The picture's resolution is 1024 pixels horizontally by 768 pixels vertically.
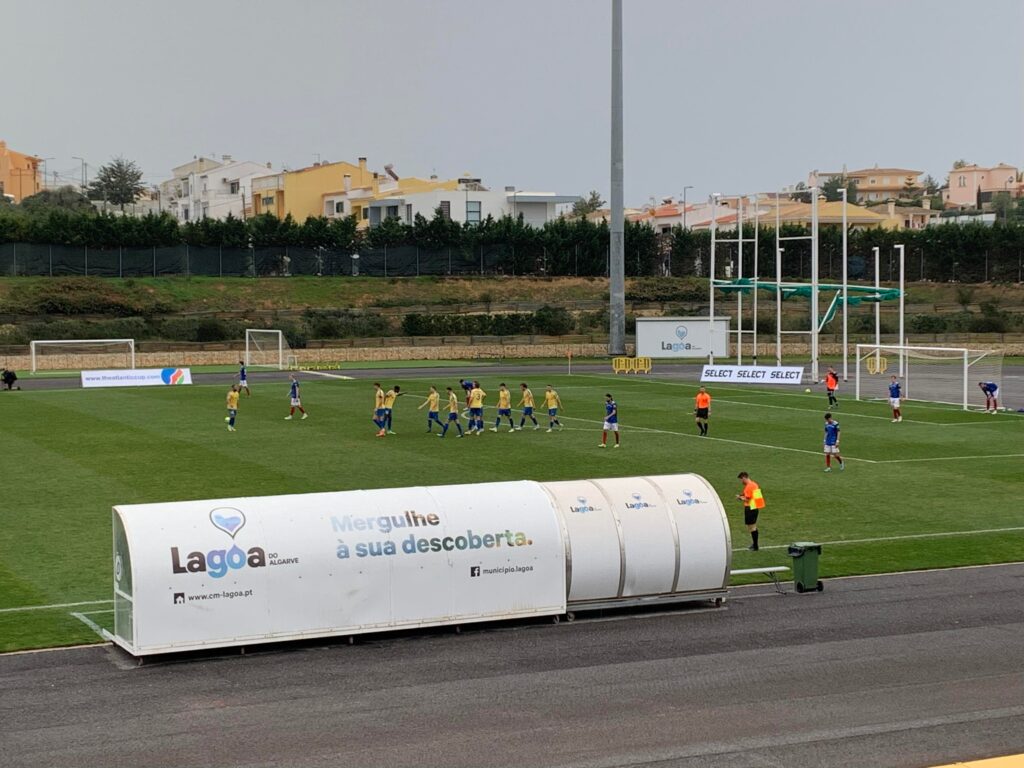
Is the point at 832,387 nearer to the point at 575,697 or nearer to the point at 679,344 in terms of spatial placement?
the point at 679,344

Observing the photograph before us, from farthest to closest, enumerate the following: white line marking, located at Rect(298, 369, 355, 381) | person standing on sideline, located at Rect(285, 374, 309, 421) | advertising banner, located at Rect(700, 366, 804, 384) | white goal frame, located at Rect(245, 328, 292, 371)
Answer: white goal frame, located at Rect(245, 328, 292, 371) → white line marking, located at Rect(298, 369, 355, 381) → advertising banner, located at Rect(700, 366, 804, 384) → person standing on sideline, located at Rect(285, 374, 309, 421)

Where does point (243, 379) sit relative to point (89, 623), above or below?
above

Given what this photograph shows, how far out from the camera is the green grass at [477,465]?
84.2 ft

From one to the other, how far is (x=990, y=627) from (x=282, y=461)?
22457 millimetres

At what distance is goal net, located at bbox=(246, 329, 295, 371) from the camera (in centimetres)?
8625

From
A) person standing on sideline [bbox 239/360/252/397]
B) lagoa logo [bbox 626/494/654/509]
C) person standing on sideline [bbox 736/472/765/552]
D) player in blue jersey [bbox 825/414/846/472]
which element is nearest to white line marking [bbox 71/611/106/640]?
lagoa logo [bbox 626/494/654/509]

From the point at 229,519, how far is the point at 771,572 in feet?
31.9

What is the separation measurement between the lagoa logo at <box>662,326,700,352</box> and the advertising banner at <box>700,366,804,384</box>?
43.9ft

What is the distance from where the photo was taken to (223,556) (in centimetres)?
1878

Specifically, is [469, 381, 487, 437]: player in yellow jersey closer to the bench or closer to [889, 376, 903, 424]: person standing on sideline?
[889, 376, 903, 424]: person standing on sideline

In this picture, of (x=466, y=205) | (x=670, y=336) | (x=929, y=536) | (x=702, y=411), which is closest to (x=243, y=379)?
(x=702, y=411)

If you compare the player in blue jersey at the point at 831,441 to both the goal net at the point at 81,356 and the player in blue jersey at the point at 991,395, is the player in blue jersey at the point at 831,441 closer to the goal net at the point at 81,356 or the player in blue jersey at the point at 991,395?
the player in blue jersey at the point at 991,395

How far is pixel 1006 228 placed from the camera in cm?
12069

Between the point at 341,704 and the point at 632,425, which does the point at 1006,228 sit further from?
the point at 341,704
